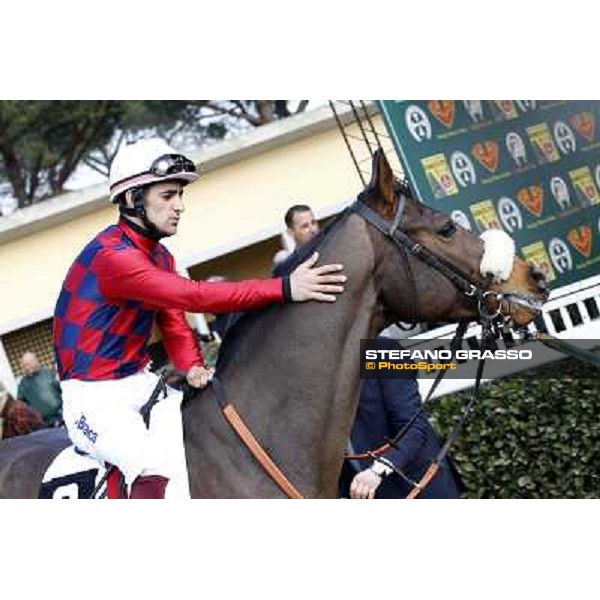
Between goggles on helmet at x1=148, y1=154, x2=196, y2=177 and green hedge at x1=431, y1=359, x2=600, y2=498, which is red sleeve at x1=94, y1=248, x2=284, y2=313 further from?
green hedge at x1=431, y1=359, x2=600, y2=498

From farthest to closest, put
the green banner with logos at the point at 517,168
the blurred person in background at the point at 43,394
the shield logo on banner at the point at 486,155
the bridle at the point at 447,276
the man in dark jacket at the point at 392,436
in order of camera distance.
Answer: the blurred person in background at the point at 43,394 < the shield logo on banner at the point at 486,155 < the green banner with logos at the point at 517,168 < the man in dark jacket at the point at 392,436 < the bridle at the point at 447,276

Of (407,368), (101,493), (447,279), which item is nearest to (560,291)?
(407,368)

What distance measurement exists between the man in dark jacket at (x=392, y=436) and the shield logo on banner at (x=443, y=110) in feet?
6.44

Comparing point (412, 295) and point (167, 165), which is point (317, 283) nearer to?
point (412, 295)

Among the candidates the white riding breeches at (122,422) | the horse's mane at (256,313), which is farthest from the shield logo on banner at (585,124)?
the white riding breeches at (122,422)

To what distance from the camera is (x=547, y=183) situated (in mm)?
5055

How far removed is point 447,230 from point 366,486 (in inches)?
35.5

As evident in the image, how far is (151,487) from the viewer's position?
2.77 metres

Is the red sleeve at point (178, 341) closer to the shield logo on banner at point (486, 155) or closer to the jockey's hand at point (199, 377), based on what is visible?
the jockey's hand at point (199, 377)

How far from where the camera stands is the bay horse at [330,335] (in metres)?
2.77

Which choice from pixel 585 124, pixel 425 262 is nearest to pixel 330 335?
pixel 425 262

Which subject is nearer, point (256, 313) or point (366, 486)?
point (256, 313)

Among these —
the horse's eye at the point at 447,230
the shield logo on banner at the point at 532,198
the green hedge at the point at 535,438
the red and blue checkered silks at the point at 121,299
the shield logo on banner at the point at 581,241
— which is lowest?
the green hedge at the point at 535,438

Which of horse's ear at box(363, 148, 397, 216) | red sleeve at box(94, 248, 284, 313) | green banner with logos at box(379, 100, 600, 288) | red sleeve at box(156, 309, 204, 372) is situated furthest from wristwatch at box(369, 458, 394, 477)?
green banner with logos at box(379, 100, 600, 288)
